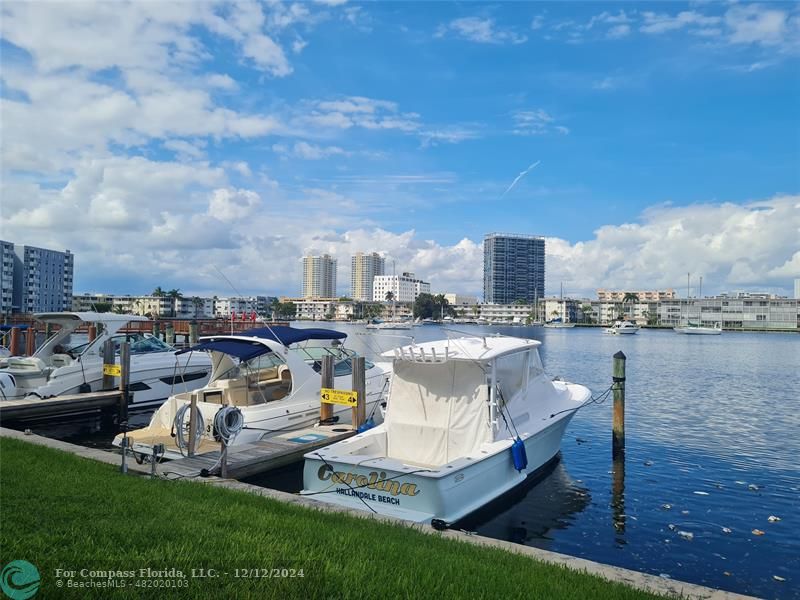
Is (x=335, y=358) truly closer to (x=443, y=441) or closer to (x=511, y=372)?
(x=511, y=372)

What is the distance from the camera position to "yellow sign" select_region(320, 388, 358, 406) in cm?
1539

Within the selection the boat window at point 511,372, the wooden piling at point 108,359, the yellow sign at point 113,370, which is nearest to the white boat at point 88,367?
the wooden piling at point 108,359

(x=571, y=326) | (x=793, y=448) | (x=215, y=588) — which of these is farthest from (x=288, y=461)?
(x=571, y=326)

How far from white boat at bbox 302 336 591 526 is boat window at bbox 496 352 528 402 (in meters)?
0.02

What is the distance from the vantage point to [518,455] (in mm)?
11922

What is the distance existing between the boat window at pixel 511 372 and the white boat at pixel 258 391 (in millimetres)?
4545

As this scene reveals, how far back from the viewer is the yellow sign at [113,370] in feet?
65.8

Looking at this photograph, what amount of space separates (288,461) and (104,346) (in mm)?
11102

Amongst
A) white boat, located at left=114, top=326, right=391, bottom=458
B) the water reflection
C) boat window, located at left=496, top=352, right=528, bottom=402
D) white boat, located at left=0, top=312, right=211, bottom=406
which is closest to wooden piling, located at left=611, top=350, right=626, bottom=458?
the water reflection

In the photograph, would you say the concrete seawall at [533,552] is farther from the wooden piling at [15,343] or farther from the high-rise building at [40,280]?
the high-rise building at [40,280]

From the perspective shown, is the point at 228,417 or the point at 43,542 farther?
the point at 228,417

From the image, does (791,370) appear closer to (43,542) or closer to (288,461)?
(288,461)

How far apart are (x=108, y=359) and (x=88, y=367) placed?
737 millimetres

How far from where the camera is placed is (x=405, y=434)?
41.2 ft
